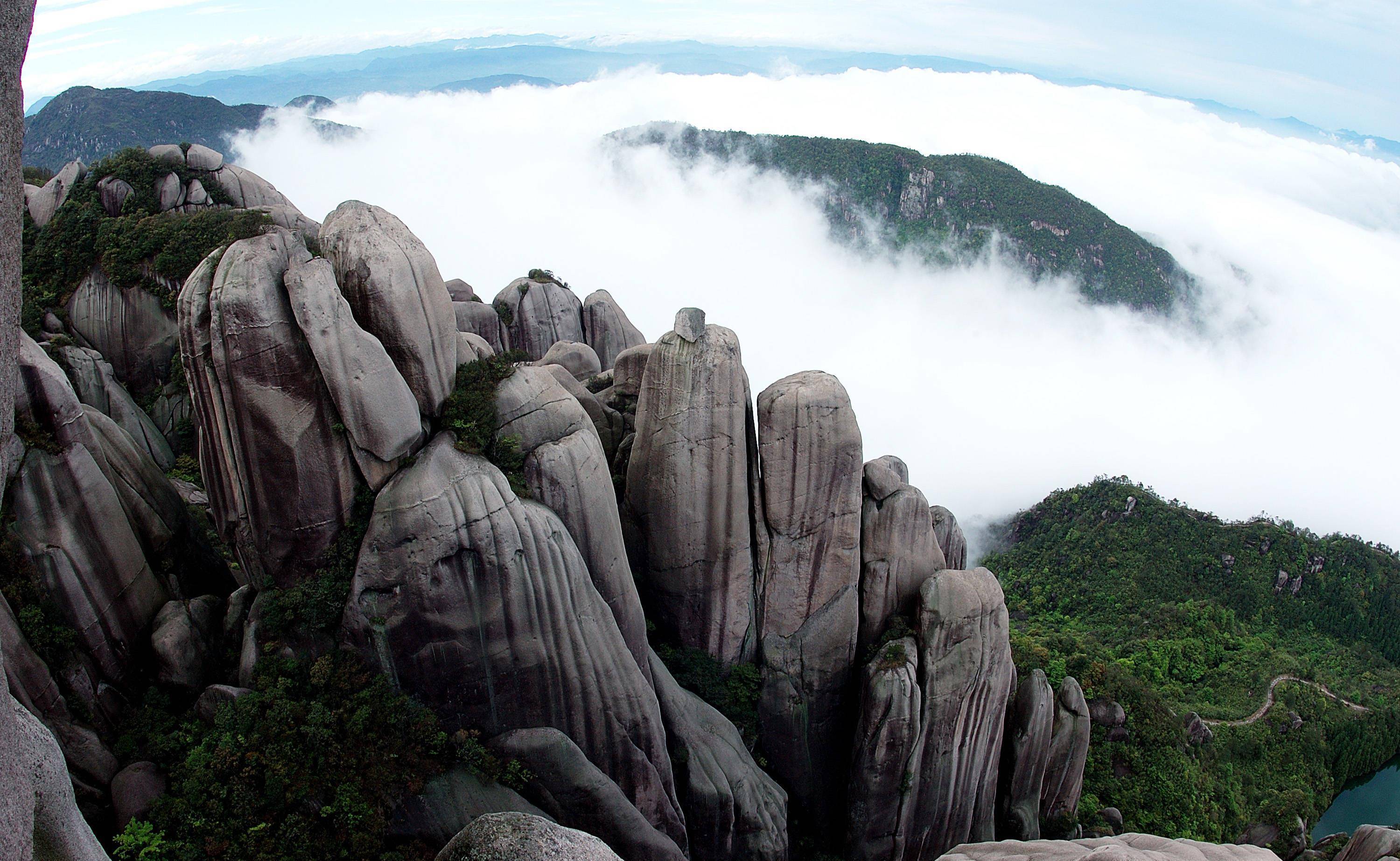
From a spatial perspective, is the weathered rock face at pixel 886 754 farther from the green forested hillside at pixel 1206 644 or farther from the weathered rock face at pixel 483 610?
the green forested hillside at pixel 1206 644

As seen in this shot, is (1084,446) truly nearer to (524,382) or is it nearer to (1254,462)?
(1254,462)

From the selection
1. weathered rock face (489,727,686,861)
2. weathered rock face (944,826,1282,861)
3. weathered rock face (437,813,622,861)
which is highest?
weathered rock face (437,813,622,861)

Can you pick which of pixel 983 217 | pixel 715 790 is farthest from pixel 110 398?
pixel 983 217

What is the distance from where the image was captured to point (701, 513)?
76.9ft

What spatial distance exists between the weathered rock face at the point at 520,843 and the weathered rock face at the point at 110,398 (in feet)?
68.0

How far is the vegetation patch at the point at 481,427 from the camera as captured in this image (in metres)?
18.8

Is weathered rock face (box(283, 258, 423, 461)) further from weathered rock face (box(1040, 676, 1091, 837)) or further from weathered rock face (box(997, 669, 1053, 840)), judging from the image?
weathered rock face (box(1040, 676, 1091, 837))

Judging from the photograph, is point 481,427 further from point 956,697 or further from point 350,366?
point 956,697

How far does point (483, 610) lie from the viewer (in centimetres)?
1842

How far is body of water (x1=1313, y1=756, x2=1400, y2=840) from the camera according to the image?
49188 millimetres

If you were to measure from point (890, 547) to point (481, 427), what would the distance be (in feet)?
41.0

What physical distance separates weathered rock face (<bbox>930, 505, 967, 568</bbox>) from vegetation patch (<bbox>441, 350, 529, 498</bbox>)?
15.2 m

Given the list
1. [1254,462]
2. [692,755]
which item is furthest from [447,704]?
[1254,462]

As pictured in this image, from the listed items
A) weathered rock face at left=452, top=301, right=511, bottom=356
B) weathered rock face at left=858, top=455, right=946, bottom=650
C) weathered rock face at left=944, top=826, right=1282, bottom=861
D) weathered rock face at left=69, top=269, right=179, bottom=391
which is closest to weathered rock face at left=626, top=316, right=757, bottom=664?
weathered rock face at left=858, top=455, right=946, bottom=650
